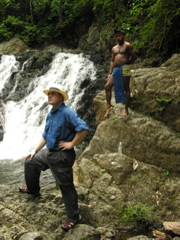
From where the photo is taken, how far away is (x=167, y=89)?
505 centimetres

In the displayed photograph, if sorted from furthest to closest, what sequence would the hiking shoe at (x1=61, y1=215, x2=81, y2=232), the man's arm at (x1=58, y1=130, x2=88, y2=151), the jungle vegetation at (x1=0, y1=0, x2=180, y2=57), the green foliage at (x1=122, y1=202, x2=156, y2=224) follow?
the jungle vegetation at (x1=0, y1=0, x2=180, y2=57) → the green foliage at (x1=122, y1=202, x2=156, y2=224) → the hiking shoe at (x1=61, y1=215, x2=81, y2=232) → the man's arm at (x1=58, y1=130, x2=88, y2=151)

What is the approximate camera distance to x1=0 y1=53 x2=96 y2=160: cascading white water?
9492 millimetres

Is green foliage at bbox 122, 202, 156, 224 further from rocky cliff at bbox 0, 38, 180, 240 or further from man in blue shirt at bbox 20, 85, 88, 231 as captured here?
man in blue shirt at bbox 20, 85, 88, 231

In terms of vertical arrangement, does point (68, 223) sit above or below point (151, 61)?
below

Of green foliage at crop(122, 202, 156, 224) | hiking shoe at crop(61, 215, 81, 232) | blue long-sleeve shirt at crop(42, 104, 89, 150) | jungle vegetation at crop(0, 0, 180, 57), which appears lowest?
green foliage at crop(122, 202, 156, 224)

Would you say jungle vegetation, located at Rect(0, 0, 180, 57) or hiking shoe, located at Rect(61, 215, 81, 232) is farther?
jungle vegetation, located at Rect(0, 0, 180, 57)

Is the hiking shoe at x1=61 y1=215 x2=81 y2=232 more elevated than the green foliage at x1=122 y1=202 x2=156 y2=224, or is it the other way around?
the hiking shoe at x1=61 y1=215 x2=81 y2=232

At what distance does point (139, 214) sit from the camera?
383 cm

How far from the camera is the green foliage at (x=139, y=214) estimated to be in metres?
3.83

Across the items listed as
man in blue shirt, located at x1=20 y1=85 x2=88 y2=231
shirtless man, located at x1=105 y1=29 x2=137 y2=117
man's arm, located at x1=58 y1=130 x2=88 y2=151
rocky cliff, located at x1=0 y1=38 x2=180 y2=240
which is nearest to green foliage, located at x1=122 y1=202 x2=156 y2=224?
rocky cliff, located at x1=0 y1=38 x2=180 y2=240

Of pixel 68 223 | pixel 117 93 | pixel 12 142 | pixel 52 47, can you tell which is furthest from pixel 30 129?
pixel 52 47

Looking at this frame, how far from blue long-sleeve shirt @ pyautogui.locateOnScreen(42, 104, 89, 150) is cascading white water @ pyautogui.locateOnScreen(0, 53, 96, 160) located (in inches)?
224

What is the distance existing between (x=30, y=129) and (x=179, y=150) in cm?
713

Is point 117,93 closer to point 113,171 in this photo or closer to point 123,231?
point 113,171
